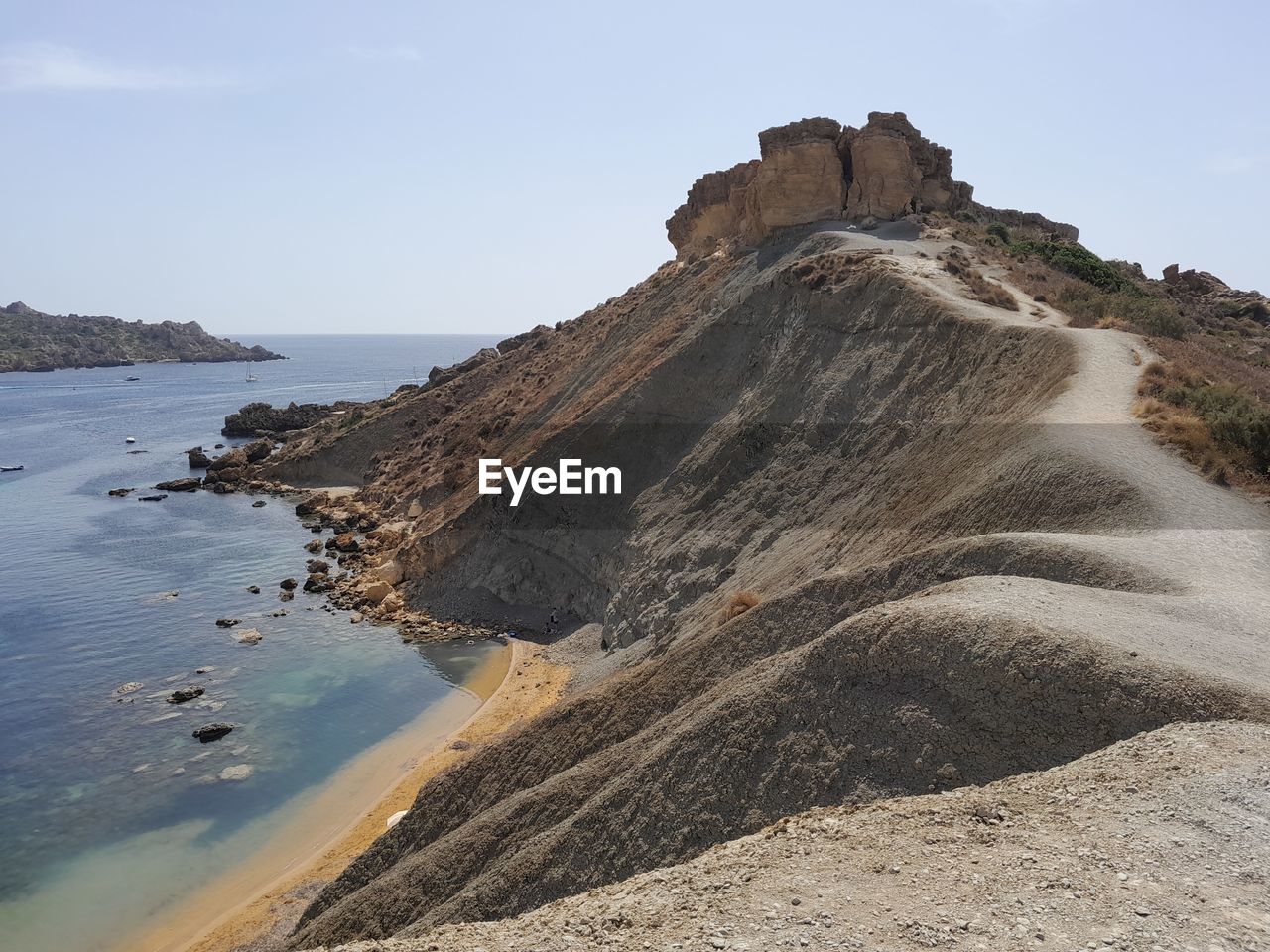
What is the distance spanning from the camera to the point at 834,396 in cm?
2534

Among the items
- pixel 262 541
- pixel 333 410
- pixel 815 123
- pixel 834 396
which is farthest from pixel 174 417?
pixel 834 396

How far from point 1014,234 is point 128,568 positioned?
159ft

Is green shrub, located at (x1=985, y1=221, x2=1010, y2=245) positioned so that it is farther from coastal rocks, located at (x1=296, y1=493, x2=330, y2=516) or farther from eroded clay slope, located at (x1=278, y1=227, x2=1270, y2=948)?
coastal rocks, located at (x1=296, y1=493, x2=330, y2=516)

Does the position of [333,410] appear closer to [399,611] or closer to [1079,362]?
[399,611]

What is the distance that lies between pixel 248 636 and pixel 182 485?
32676 mm

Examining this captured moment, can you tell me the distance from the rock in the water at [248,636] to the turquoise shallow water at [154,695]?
40cm

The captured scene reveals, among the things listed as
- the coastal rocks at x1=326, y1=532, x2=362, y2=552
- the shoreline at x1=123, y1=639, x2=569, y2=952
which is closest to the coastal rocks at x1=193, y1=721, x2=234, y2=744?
the shoreline at x1=123, y1=639, x2=569, y2=952

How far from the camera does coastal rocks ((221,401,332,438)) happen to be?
3034 inches

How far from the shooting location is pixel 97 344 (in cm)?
17212

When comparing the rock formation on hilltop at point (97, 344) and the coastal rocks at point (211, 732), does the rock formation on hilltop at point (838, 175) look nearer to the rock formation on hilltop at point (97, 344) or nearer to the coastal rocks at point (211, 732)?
the coastal rocks at point (211, 732)

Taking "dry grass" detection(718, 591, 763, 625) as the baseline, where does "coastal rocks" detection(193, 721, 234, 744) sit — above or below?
below

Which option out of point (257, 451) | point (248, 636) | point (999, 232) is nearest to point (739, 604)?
point (248, 636)

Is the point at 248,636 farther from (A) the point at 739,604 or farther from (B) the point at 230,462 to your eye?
(B) the point at 230,462

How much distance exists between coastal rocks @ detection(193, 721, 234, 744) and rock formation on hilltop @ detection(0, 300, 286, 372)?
169m
